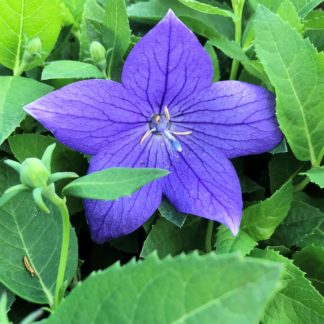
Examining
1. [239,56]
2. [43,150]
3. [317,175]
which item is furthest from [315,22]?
[43,150]

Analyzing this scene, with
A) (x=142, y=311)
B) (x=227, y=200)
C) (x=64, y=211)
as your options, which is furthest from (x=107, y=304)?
(x=227, y=200)

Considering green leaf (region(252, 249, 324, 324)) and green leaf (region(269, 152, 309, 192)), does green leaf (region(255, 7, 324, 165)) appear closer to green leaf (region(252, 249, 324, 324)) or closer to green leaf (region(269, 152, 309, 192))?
green leaf (region(269, 152, 309, 192))

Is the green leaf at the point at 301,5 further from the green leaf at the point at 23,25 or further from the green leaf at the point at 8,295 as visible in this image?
the green leaf at the point at 8,295

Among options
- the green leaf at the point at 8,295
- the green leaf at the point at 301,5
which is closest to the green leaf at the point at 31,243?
the green leaf at the point at 8,295

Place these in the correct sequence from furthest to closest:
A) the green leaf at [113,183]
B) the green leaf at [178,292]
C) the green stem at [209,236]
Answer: the green stem at [209,236]
the green leaf at [113,183]
the green leaf at [178,292]

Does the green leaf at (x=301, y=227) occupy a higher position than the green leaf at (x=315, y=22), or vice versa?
the green leaf at (x=315, y=22)

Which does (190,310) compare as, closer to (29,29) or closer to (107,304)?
(107,304)

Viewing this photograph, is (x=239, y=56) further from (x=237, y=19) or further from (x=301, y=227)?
(x=301, y=227)
